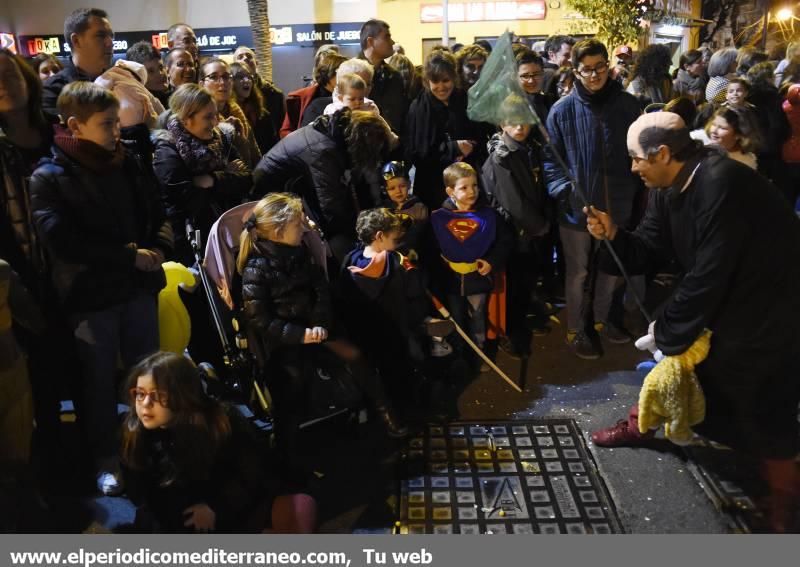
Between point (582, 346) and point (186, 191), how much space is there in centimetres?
300

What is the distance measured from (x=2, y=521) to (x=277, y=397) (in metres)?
1.36

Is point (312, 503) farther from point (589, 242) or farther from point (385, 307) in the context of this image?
point (589, 242)

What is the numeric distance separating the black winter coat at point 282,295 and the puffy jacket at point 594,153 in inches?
79.8

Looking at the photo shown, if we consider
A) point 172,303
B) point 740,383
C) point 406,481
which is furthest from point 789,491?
point 172,303

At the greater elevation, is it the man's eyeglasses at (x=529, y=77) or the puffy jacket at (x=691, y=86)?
the man's eyeglasses at (x=529, y=77)

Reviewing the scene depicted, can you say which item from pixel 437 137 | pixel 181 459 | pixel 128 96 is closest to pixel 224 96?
pixel 128 96

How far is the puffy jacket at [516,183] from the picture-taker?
477cm

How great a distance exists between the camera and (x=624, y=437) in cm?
376

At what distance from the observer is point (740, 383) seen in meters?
3.07

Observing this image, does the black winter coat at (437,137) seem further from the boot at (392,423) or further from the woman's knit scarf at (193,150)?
the boot at (392,423)

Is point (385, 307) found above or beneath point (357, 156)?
beneath

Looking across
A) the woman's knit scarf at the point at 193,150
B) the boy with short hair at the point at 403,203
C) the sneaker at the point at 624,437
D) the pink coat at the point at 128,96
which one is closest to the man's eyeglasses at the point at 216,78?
the pink coat at the point at 128,96

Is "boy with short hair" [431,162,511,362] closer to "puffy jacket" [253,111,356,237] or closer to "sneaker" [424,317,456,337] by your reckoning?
"sneaker" [424,317,456,337]

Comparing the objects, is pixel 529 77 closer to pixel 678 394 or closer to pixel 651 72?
pixel 651 72
